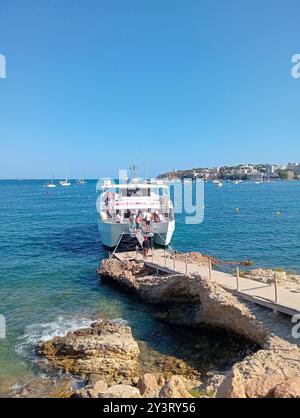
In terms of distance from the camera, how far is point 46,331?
564 inches

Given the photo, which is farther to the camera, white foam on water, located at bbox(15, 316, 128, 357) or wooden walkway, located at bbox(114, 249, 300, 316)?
white foam on water, located at bbox(15, 316, 128, 357)

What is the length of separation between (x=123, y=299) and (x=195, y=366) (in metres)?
7.02

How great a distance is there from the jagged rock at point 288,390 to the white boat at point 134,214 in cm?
1827

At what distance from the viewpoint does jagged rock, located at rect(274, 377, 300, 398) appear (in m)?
5.69

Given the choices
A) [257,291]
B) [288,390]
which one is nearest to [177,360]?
[257,291]

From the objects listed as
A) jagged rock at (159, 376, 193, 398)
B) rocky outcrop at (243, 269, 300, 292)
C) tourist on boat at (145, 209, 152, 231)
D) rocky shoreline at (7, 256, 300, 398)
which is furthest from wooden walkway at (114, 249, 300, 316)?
tourist on boat at (145, 209, 152, 231)

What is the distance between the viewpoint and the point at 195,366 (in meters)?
11.5

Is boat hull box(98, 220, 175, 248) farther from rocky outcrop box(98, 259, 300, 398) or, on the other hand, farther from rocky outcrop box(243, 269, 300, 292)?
rocky outcrop box(243, 269, 300, 292)

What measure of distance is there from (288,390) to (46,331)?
11.0 metres

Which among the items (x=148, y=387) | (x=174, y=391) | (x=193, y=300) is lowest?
(x=193, y=300)

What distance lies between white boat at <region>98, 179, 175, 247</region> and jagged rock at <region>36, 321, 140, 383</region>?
11.8 m

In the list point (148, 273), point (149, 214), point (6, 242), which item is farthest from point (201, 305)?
point (6, 242)

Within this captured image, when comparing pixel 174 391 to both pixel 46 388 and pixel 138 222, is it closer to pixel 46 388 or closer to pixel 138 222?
pixel 46 388

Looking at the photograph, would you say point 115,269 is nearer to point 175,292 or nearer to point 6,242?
point 175,292
